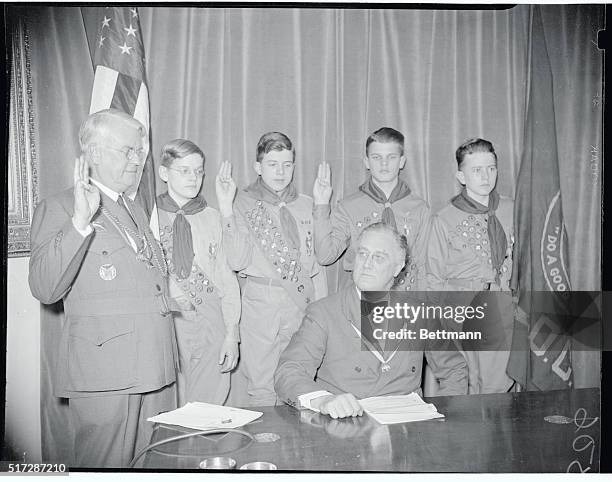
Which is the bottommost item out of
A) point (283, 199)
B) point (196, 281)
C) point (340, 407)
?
point (340, 407)

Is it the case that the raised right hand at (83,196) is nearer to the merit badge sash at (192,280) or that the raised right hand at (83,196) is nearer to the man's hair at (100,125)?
the man's hair at (100,125)

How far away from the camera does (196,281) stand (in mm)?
2881

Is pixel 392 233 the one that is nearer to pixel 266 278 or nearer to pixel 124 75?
pixel 266 278

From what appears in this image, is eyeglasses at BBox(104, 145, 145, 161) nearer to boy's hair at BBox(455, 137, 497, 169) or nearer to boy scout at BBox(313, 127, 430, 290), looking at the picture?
boy scout at BBox(313, 127, 430, 290)

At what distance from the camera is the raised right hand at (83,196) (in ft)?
8.70

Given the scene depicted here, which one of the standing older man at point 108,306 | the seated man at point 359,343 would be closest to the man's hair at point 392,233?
the seated man at point 359,343

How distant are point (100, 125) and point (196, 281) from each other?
2.47 feet

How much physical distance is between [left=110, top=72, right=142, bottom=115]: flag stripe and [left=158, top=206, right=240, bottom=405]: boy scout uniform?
449mm

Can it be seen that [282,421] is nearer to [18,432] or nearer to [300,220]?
[300,220]

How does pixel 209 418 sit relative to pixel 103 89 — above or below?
below

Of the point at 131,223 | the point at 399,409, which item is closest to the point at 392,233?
the point at 399,409

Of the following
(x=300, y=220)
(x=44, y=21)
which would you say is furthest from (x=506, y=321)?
(x=44, y=21)

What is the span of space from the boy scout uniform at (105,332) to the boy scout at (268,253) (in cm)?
36

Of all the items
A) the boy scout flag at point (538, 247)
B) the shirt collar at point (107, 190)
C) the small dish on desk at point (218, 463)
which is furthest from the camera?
the boy scout flag at point (538, 247)
